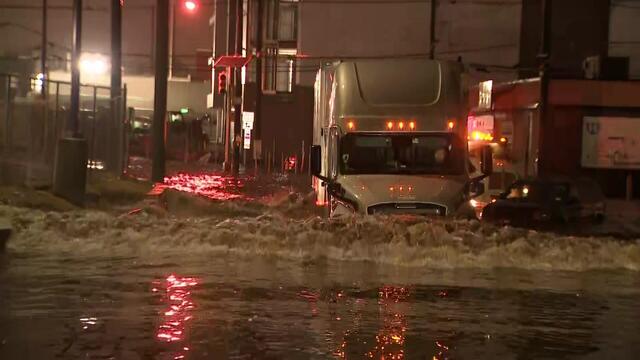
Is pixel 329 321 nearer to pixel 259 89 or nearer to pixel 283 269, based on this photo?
pixel 283 269

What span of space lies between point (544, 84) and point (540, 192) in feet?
29.0

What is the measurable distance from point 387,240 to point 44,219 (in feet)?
18.7

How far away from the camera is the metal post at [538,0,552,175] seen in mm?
28312

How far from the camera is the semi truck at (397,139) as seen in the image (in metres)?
13.0

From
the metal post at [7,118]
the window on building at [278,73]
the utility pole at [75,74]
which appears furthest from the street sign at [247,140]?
the utility pole at [75,74]

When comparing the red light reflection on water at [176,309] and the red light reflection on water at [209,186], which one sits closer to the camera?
the red light reflection on water at [176,309]

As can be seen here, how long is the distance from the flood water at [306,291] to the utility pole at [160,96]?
994 centimetres

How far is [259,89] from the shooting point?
4269 centimetres

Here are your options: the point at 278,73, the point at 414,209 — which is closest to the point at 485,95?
the point at 414,209

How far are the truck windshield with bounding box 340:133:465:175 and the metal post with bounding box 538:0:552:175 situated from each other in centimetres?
1443

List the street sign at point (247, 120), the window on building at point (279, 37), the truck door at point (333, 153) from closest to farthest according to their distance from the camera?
the truck door at point (333, 153)
the street sign at point (247, 120)
the window on building at point (279, 37)

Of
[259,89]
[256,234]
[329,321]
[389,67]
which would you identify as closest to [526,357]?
[329,321]

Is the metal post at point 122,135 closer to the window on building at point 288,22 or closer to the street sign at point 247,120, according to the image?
the street sign at point 247,120

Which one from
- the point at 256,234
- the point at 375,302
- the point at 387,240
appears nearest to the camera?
the point at 375,302
